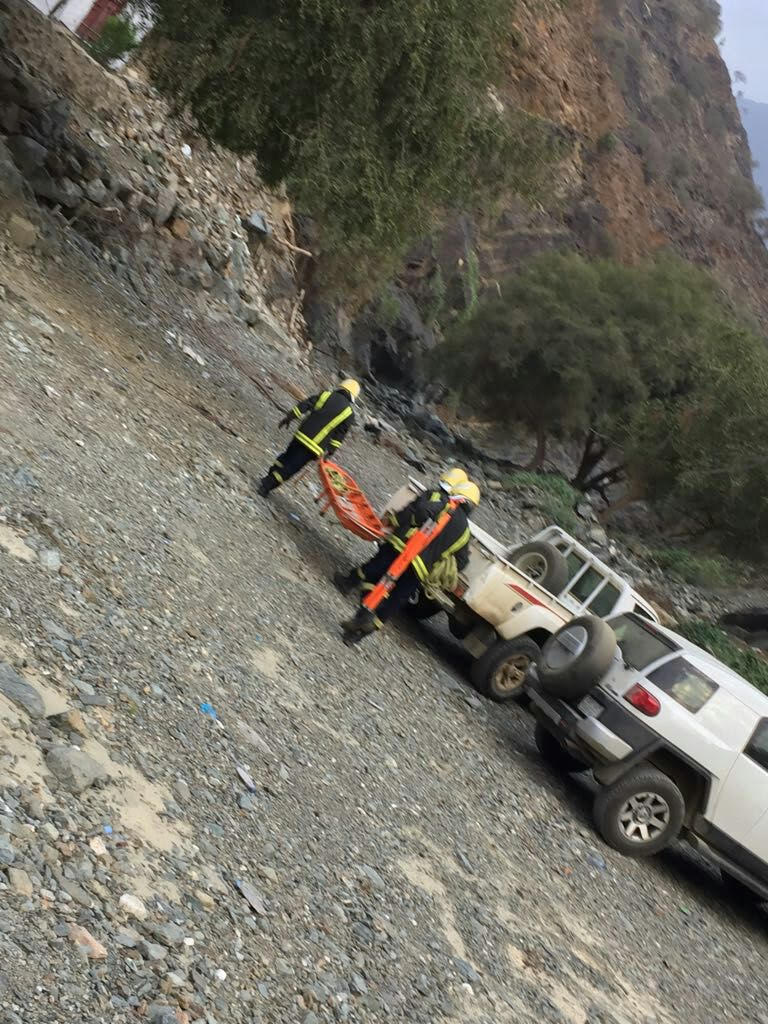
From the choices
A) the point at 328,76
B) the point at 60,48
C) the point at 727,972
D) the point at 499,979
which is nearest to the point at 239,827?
the point at 499,979

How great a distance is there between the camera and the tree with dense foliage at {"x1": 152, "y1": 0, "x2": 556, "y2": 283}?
12.1 m

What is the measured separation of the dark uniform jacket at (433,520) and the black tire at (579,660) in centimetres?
120

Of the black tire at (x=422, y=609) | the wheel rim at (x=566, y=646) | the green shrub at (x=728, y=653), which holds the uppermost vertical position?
the green shrub at (x=728, y=653)

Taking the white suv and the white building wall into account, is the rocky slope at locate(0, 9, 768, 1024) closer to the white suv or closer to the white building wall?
the white suv

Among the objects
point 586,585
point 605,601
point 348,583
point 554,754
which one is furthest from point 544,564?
point 348,583

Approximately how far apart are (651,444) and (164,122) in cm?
1511

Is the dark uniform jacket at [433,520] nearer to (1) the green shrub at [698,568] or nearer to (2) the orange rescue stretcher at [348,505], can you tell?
(2) the orange rescue stretcher at [348,505]

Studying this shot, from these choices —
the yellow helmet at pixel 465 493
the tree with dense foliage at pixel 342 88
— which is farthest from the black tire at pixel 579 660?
the tree with dense foliage at pixel 342 88

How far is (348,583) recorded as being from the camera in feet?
31.8

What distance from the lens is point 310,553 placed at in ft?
33.6

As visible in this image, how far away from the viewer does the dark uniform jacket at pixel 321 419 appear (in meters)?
10.2

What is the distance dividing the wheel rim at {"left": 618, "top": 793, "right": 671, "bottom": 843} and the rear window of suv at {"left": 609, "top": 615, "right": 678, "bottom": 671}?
3.44 ft

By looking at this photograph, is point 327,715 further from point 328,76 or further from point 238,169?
point 238,169

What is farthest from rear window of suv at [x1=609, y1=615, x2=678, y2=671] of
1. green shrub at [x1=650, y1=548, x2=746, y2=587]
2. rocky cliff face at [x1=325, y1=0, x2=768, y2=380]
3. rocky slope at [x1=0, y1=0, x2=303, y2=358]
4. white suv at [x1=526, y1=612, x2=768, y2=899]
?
rocky cliff face at [x1=325, y1=0, x2=768, y2=380]
